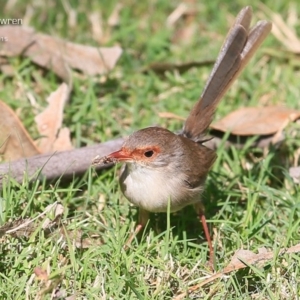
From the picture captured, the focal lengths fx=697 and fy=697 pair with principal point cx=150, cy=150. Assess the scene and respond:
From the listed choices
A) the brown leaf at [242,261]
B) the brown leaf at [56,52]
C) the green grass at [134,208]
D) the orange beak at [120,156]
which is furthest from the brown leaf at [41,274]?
the brown leaf at [56,52]

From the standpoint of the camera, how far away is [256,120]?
608 cm

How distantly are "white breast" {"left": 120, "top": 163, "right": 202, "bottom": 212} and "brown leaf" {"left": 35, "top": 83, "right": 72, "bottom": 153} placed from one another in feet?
3.37

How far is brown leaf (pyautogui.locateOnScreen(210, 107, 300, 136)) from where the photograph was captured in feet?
19.5

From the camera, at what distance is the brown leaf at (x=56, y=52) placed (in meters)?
6.61

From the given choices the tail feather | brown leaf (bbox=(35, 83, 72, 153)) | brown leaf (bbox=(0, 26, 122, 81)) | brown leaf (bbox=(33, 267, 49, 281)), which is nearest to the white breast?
the tail feather

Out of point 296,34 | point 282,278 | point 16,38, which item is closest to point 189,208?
point 282,278

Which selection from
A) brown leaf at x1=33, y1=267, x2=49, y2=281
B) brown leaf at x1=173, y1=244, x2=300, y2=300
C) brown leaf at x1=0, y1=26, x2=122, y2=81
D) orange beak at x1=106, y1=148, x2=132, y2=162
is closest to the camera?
brown leaf at x1=33, y1=267, x2=49, y2=281

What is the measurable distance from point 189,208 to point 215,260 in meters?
0.87

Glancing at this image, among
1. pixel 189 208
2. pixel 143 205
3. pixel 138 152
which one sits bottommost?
pixel 189 208

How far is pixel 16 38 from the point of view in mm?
6684

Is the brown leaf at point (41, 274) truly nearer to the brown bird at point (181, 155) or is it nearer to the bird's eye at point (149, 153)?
the brown bird at point (181, 155)

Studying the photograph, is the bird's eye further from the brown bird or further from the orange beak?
the orange beak

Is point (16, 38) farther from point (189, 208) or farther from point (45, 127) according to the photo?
point (189, 208)

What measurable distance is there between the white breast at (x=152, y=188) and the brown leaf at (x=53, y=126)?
3.37 feet
